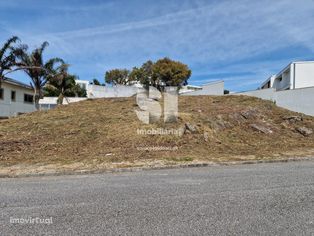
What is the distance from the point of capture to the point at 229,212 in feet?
13.6

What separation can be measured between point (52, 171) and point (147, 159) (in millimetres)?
3190

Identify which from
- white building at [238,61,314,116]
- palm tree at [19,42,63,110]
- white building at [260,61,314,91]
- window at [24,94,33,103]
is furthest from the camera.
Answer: white building at [260,61,314,91]

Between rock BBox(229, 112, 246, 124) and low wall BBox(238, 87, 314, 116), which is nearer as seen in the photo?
rock BBox(229, 112, 246, 124)

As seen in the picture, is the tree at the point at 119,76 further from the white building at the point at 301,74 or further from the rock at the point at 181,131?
the rock at the point at 181,131

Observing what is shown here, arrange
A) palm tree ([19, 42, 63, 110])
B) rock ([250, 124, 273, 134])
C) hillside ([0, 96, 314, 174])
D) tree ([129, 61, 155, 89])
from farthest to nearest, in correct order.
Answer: tree ([129, 61, 155, 89])
palm tree ([19, 42, 63, 110])
rock ([250, 124, 273, 134])
hillside ([0, 96, 314, 174])

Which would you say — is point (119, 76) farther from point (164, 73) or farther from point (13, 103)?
point (13, 103)

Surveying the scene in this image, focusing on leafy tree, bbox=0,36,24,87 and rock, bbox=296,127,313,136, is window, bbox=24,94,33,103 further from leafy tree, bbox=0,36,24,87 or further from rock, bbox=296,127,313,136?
rock, bbox=296,127,313,136

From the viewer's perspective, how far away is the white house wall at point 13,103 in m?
25.6

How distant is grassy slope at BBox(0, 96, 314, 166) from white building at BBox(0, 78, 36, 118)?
11259 millimetres

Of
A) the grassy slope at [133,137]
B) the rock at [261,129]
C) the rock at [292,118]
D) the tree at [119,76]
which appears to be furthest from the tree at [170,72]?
the rock at [261,129]

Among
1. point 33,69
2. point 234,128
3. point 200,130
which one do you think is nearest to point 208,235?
point 200,130

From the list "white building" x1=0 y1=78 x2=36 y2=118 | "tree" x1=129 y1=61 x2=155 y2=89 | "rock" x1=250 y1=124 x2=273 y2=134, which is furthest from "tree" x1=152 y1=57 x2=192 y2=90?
"rock" x1=250 y1=124 x2=273 y2=134

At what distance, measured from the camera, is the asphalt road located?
3594mm

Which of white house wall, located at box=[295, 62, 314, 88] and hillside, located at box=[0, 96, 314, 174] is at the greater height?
white house wall, located at box=[295, 62, 314, 88]
